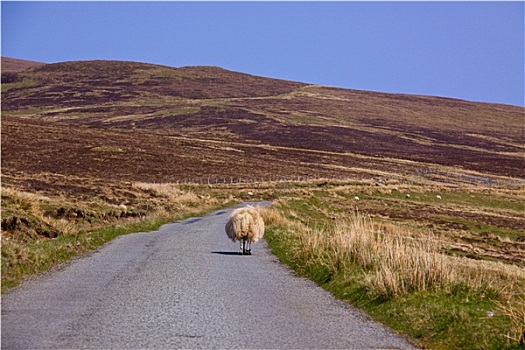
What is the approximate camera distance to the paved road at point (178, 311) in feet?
28.7

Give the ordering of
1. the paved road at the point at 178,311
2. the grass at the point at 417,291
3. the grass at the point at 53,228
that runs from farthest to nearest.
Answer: the grass at the point at 53,228
the grass at the point at 417,291
the paved road at the point at 178,311

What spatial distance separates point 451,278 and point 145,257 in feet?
29.6

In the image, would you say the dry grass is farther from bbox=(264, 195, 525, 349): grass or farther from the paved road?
the paved road

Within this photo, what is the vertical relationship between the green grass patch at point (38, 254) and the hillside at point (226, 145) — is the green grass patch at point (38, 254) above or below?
below

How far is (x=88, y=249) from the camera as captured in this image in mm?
20594

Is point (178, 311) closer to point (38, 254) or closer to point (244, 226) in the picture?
point (38, 254)

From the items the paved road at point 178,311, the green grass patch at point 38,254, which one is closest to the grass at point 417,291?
the paved road at point 178,311

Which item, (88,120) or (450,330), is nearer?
(450,330)

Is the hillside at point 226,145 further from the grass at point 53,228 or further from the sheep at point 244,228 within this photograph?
the sheep at point 244,228

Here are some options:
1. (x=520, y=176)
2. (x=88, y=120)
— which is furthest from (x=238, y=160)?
(x=88, y=120)

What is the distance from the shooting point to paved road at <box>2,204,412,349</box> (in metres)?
8.76

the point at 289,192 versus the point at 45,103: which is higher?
the point at 45,103

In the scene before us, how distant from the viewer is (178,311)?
10531 mm

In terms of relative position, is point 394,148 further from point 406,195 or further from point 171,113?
point 406,195
